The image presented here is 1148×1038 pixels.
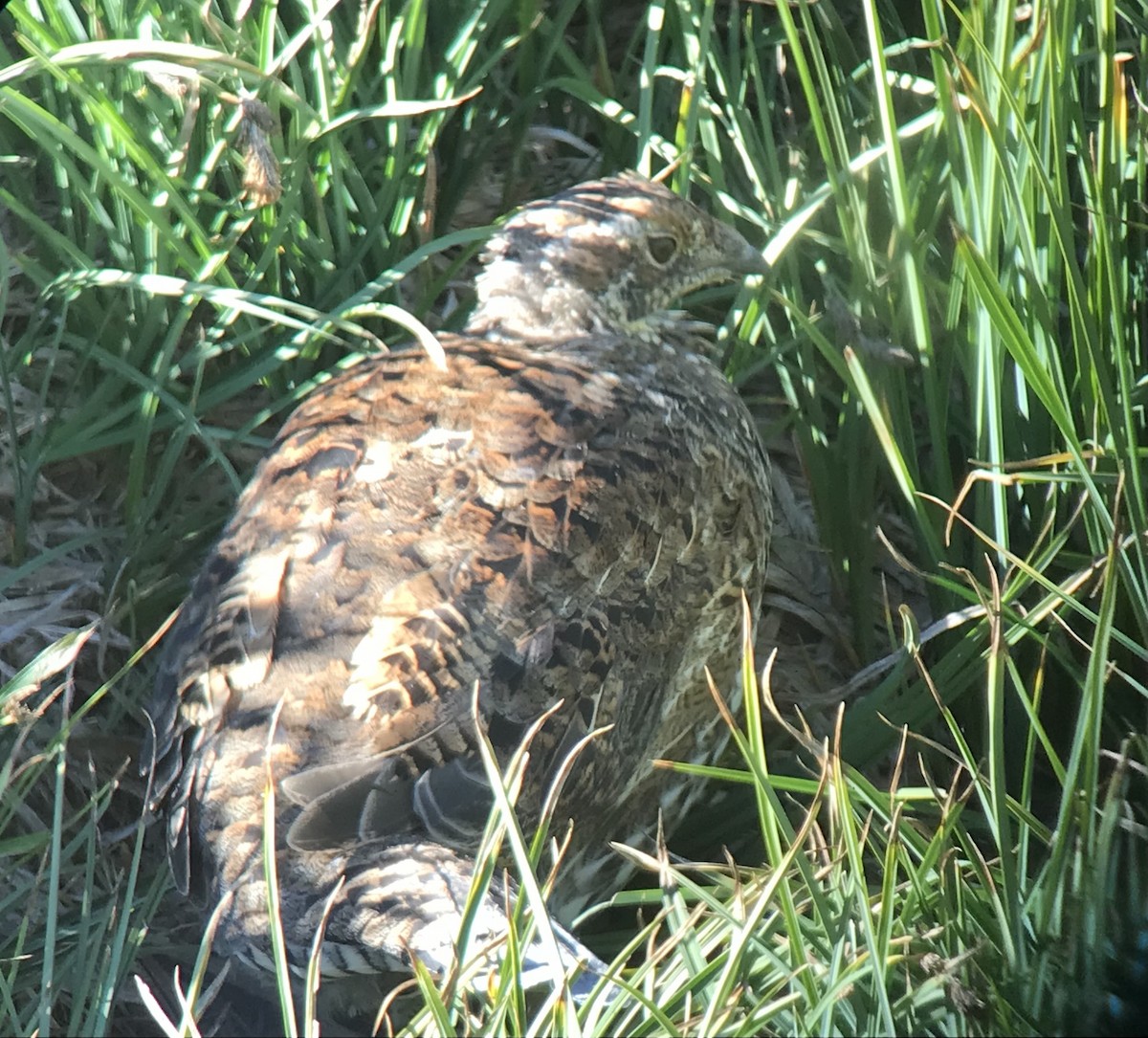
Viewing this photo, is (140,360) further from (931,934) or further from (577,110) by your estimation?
(931,934)

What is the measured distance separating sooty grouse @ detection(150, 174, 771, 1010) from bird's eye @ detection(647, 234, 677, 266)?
2 centimetres

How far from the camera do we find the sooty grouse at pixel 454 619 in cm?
212

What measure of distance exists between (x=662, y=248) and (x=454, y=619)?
103 centimetres

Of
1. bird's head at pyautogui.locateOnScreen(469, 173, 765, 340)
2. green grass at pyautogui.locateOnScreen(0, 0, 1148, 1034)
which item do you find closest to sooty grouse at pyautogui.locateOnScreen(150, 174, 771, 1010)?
bird's head at pyautogui.locateOnScreen(469, 173, 765, 340)

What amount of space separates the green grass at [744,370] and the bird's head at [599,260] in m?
0.12

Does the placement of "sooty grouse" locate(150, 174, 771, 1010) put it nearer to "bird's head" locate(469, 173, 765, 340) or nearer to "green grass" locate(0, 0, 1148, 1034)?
"bird's head" locate(469, 173, 765, 340)

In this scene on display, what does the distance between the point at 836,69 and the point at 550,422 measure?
1.01m

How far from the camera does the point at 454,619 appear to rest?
225cm

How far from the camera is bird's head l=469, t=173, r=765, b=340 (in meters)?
2.87

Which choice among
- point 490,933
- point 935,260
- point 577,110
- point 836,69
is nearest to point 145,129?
point 577,110

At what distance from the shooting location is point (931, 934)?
1.94m

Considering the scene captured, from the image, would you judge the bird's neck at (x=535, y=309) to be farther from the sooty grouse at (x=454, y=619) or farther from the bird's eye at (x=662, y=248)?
the bird's eye at (x=662, y=248)

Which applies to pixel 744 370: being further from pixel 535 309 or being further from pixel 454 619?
pixel 454 619

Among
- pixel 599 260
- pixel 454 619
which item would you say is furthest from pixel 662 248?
pixel 454 619
